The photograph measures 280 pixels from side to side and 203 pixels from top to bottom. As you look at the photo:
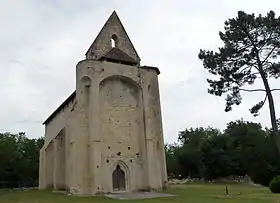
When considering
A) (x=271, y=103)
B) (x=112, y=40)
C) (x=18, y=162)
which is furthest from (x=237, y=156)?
(x=18, y=162)

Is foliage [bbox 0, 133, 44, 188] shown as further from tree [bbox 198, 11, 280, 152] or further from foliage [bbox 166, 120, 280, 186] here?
tree [bbox 198, 11, 280, 152]

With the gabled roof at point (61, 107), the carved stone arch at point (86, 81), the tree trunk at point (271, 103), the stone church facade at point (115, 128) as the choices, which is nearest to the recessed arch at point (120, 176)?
the stone church facade at point (115, 128)

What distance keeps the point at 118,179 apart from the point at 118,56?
1268 centimetres

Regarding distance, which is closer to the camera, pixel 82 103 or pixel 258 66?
pixel 258 66

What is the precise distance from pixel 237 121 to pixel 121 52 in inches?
1488

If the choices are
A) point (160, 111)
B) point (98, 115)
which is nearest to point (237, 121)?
point (160, 111)

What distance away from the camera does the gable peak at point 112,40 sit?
40531mm

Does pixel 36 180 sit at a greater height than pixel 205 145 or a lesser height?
lesser

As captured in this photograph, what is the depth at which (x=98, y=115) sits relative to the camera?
111 feet

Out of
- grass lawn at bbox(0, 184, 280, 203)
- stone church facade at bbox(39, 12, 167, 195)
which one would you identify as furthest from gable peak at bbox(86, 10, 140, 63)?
grass lawn at bbox(0, 184, 280, 203)

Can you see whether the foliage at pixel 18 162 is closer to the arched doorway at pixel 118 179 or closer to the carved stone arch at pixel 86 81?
the carved stone arch at pixel 86 81

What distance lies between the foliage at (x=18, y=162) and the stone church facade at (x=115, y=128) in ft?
74.1

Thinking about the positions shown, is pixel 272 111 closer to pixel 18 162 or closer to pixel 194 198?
pixel 194 198

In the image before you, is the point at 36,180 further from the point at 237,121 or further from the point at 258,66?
the point at 258,66
